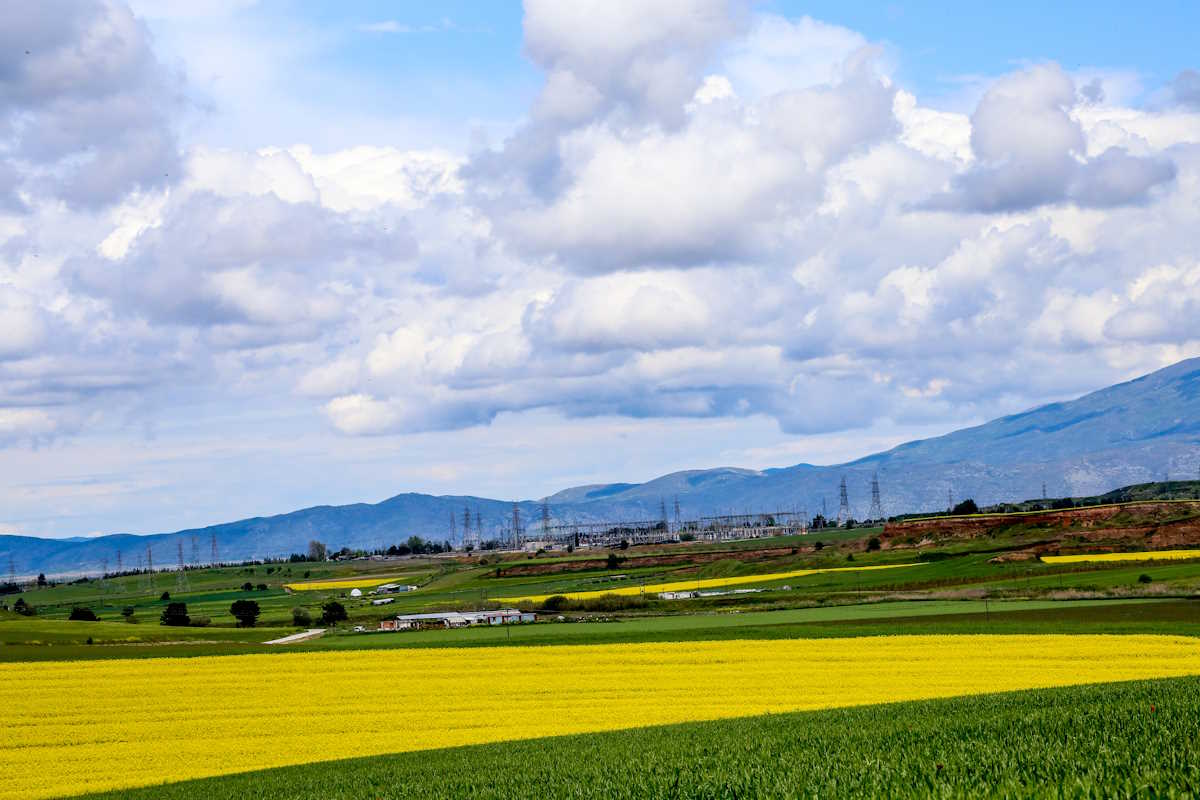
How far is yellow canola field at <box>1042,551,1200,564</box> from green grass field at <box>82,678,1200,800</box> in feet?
292

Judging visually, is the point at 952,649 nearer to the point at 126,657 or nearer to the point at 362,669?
the point at 362,669

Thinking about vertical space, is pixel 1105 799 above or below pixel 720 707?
above

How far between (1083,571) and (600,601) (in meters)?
46.8

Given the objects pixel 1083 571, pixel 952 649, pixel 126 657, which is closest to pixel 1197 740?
pixel 952 649

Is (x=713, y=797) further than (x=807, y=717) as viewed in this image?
No

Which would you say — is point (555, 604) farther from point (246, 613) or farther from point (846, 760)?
point (846, 760)

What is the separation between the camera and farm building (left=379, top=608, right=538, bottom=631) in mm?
107438

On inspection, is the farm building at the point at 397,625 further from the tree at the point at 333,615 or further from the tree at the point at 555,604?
the tree at the point at 555,604

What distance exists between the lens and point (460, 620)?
111500 mm

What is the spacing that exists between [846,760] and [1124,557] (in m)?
109

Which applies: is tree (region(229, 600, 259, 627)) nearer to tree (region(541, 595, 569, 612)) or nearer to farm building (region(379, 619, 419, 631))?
farm building (region(379, 619, 419, 631))

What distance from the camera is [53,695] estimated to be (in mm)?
55656

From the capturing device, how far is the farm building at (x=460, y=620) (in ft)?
352

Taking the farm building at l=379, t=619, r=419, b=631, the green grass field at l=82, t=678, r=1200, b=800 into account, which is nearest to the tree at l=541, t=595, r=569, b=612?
the farm building at l=379, t=619, r=419, b=631
